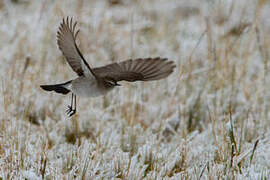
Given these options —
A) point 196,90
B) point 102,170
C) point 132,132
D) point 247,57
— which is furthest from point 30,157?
point 247,57

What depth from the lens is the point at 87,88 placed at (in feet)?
4.51

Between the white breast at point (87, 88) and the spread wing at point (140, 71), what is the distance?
44 mm

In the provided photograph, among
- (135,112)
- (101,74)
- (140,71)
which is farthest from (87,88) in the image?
(135,112)

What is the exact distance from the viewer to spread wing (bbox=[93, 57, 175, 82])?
4.32ft

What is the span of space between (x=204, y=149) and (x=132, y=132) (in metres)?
0.37

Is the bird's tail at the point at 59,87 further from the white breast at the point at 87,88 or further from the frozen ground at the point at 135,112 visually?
the frozen ground at the point at 135,112

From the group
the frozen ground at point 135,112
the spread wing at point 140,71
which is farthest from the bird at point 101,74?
the frozen ground at point 135,112

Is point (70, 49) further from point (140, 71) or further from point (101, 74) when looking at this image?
point (140, 71)

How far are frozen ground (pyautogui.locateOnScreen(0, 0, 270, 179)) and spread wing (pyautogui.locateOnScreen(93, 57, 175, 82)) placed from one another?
340 mm

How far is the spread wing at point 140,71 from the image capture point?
1.32m

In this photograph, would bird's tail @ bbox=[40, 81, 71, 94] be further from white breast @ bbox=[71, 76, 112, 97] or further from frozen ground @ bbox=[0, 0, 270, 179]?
frozen ground @ bbox=[0, 0, 270, 179]

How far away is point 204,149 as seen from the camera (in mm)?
1796

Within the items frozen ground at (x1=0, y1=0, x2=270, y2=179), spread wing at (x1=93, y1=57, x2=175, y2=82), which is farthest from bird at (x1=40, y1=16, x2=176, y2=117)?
frozen ground at (x1=0, y1=0, x2=270, y2=179)

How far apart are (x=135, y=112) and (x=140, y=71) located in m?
0.71
